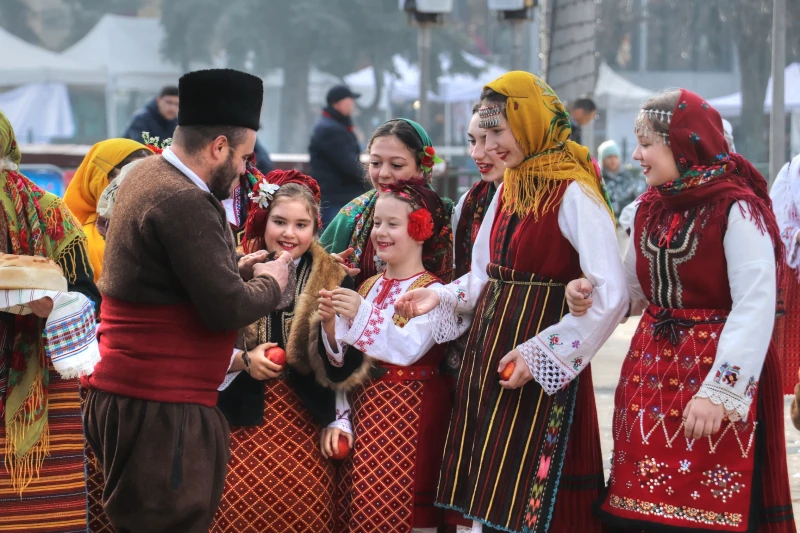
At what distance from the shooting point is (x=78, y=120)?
35844 mm

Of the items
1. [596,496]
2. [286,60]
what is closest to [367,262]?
[596,496]

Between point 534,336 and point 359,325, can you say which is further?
point 359,325

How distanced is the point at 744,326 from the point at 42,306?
2122mm

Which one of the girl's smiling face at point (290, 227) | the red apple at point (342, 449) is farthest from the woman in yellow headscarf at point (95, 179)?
the red apple at point (342, 449)

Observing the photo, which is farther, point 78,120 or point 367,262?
point 78,120

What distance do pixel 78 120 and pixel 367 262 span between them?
33.1 m

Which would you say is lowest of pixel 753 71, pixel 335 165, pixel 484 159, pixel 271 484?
pixel 271 484

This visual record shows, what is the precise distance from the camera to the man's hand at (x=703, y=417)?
3387 millimetres

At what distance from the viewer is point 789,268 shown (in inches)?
262

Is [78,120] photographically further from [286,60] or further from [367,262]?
[367,262]

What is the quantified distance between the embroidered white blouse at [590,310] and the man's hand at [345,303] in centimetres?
62

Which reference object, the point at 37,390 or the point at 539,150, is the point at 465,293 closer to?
the point at 539,150

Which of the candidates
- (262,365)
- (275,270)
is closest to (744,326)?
(275,270)

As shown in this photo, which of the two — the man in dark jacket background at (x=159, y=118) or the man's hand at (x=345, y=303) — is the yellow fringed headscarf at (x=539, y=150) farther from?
the man in dark jacket background at (x=159, y=118)
